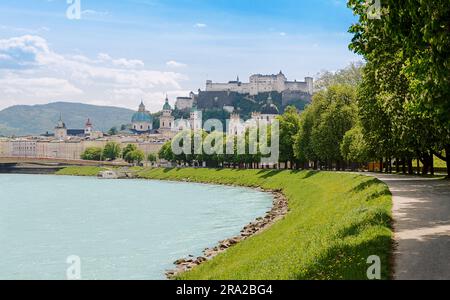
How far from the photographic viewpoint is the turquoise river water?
2766 cm

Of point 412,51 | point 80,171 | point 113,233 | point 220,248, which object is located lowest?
point 80,171

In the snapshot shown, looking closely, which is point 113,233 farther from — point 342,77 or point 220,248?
point 342,77

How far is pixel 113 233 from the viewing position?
132ft

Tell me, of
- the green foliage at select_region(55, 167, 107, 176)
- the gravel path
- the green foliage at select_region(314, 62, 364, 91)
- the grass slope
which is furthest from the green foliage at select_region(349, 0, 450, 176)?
the green foliage at select_region(55, 167, 107, 176)

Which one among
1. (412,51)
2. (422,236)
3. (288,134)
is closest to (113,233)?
(422,236)

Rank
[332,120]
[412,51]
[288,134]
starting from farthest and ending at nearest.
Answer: [288,134] → [332,120] → [412,51]

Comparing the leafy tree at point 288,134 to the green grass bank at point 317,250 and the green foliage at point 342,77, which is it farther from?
the green grass bank at point 317,250

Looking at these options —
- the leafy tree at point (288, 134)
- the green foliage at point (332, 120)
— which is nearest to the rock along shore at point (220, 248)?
the green foliage at point (332, 120)

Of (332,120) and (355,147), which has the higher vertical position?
(332,120)
